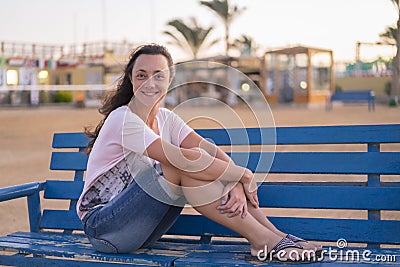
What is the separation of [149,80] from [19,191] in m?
0.94

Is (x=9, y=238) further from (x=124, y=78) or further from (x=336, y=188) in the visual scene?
(x=336, y=188)

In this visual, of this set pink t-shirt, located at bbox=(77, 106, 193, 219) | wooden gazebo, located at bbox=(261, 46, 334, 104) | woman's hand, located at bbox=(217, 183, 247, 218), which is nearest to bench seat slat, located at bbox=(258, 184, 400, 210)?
woman's hand, located at bbox=(217, 183, 247, 218)

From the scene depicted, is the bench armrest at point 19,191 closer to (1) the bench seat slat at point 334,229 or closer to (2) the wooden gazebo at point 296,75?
(1) the bench seat slat at point 334,229

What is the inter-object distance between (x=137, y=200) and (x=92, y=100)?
2857 centimetres

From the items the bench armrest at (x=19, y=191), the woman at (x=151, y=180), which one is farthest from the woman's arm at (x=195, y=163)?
the bench armrest at (x=19, y=191)

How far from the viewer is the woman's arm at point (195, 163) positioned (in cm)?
266

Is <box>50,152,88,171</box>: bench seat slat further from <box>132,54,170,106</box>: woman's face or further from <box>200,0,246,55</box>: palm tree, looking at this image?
<box>200,0,246,55</box>: palm tree

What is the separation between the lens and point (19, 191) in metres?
3.27

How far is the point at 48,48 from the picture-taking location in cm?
3472

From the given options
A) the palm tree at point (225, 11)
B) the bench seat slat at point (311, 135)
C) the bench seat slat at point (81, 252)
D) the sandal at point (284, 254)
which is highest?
the palm tree at point (225, 11)

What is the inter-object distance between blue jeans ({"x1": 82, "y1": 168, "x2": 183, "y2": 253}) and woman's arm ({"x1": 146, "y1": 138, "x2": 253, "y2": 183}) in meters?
0.09

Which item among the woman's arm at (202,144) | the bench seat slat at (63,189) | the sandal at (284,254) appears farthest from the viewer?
the bench seat slat at (63,189)

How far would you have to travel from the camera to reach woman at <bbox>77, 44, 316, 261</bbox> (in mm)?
2658

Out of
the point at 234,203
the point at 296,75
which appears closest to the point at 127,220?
the point at 234,203
